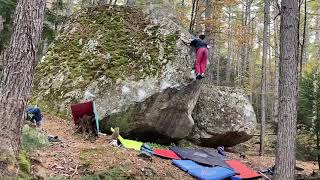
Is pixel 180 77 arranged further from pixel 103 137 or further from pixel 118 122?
pixel 103 137

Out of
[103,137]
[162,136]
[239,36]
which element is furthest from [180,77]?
[239,36]

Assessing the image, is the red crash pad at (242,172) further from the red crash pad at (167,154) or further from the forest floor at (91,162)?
the forest floor at (91,162)

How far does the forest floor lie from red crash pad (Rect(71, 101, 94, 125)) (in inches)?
15.1

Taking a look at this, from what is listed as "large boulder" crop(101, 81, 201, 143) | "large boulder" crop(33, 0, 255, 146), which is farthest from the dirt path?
"large boulder" crop(33, 0, 255, 146)

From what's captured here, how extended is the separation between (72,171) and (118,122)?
131 inches

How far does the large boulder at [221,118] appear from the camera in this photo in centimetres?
1166

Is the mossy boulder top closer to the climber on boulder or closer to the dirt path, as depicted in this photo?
the climber on boulder

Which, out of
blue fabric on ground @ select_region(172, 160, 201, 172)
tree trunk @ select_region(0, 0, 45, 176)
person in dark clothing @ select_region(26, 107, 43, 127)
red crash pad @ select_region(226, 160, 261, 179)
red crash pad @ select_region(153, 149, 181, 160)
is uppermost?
tree trunk @ select_region(0, 0, 45, 176)

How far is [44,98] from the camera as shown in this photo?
977 centimetres

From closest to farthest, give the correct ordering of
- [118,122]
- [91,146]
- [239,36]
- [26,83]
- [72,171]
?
[26,83] → [72,171] → [91,146] → [118,122] → [239,36]

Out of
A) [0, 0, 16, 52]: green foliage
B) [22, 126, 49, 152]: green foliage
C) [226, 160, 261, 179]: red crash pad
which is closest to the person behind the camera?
[22, 126, 49, 152]: green foliage

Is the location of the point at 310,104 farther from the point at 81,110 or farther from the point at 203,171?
the point at 81,110

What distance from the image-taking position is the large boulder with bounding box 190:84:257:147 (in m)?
11.7

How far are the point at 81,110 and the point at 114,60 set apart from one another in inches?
83.0
